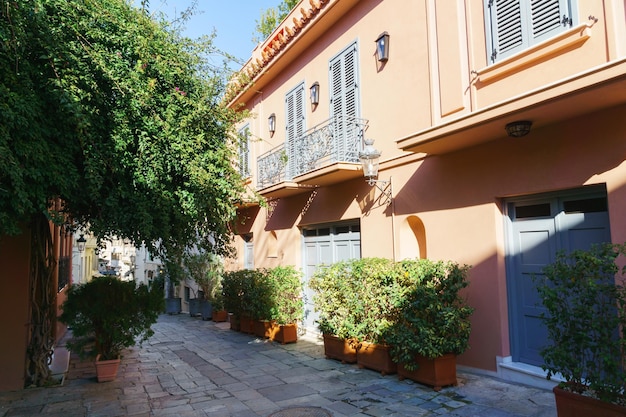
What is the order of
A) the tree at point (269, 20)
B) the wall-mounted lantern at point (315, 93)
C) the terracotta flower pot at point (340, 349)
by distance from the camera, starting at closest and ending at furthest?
1. the terracotta flower pot at point (340, 349)
2. the wall-mounted lantern at point (315, 93)
3. the tree at point (269, 20)

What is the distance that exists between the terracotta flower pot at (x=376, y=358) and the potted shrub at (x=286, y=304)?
2.74m

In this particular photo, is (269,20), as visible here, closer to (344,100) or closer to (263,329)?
(344,100)

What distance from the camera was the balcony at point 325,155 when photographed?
8461 mm

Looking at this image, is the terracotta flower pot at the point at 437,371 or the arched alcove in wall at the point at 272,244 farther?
the arched alcove in wall at the point at 272,244

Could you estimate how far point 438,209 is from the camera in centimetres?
694

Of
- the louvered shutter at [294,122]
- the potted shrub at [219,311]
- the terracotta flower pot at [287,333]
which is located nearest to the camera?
the terracotta flower pot at [287,333]

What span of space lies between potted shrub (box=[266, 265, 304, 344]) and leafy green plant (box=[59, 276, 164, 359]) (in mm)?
3017

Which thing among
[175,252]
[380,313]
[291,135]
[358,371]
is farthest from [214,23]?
[358,371]

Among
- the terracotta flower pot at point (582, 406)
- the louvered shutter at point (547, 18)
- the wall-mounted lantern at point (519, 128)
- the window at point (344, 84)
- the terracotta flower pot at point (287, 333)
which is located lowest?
the terracotta flower pot at point (287, 333)

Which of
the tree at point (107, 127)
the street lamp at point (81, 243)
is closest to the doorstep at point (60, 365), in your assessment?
the tree at point (107, 127)

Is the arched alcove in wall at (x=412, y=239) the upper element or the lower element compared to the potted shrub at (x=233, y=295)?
upper

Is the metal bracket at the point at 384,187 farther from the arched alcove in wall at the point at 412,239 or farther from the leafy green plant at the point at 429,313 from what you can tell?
the leafy green plant at the point at 429,313

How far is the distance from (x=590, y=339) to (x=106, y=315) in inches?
250

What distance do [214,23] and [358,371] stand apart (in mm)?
6172
